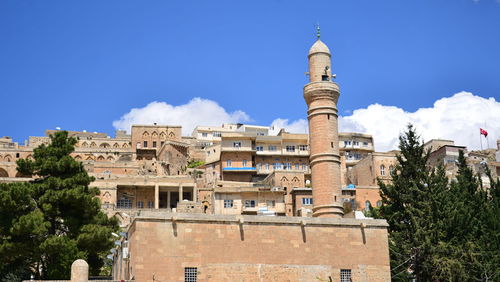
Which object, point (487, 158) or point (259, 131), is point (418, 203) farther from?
point (259, 131)

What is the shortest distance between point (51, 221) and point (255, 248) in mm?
10249

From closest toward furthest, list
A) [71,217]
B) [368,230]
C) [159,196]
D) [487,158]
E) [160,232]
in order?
[160,232], [368,230], [71,217], [159,196], [487,158]

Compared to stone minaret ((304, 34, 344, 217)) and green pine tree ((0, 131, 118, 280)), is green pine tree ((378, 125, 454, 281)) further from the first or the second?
green pine tree ((0, 131, 118, 280))

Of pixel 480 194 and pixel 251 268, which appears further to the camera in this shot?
pixel 480 194

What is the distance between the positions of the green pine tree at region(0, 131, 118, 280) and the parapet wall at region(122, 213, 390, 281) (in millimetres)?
4284

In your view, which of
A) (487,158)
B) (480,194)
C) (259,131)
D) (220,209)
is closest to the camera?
(480,194)

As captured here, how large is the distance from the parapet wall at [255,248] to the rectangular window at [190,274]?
0.14 meters

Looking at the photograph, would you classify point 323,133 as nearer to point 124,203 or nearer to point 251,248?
point 251,248

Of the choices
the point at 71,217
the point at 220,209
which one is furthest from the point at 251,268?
the point at 220,209

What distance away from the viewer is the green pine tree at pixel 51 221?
93.6ft

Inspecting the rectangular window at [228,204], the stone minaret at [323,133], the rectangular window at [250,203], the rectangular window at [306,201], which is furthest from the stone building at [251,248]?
the rectangular window at [306,201]

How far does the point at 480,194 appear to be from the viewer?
35875 mm

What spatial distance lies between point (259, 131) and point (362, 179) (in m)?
31.1

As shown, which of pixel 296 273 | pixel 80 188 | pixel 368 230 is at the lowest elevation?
pixel 296 273
